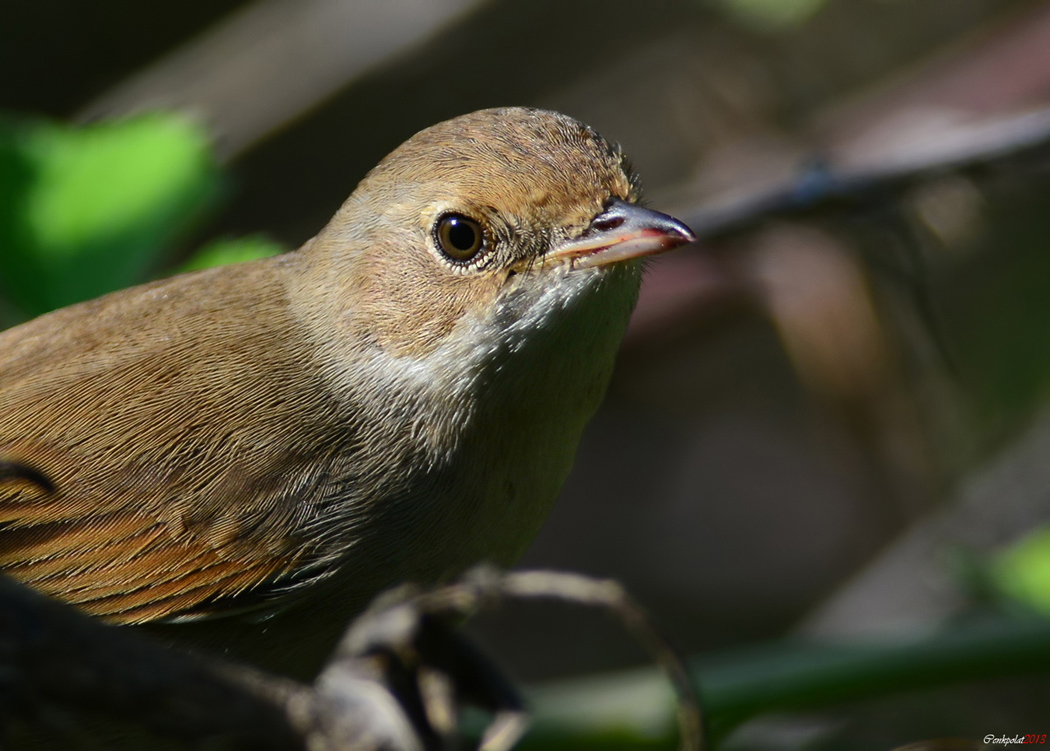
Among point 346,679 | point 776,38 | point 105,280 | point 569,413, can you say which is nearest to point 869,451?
point 776,38

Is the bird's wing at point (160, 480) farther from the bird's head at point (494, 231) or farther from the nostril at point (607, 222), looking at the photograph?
the nostril at point (607, 222)

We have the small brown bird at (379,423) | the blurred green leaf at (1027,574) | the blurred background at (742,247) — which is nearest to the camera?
the small brown bird at (379,423)

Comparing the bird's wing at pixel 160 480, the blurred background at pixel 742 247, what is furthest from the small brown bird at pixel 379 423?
the blurred background at pixel 742 247

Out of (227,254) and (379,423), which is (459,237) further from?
(227,254)

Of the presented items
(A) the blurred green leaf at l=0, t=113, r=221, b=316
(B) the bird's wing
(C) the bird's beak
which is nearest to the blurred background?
(A) the blurred green leaf at l=0, t=113, r=221, b=316

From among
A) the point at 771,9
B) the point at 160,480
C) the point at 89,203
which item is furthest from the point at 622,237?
the point at 771,9

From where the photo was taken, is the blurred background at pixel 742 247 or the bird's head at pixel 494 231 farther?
the blurred background at pixel 742 247

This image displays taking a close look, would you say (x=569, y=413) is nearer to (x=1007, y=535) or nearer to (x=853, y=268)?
(x=853, y=268)
